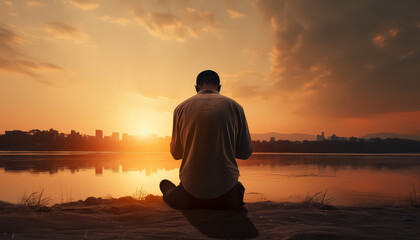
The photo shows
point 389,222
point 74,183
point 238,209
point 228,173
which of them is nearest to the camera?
point 389,222

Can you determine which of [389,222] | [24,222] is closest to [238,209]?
[389,222]

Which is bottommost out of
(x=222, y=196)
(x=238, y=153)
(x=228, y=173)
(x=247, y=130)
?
(x=222, y=196)

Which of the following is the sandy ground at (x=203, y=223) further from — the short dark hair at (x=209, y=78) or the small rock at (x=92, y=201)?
the short dark hair at (x=209, y=78)

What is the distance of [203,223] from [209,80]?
89.4 inches

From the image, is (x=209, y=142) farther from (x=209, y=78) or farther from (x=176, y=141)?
(x=209, y=78)

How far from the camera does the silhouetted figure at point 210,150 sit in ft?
12.3

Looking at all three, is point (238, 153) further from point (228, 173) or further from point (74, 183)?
point (74, 183)

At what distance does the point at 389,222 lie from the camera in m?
3.43

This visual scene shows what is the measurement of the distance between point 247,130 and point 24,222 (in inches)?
124

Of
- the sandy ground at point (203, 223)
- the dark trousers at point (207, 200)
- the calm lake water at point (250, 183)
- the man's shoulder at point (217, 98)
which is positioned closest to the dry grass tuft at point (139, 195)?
the calm lake water at point (250, 183)

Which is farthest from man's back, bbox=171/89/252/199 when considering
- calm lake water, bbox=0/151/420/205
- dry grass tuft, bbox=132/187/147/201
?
calm lake water, bbox=0/151/420/205

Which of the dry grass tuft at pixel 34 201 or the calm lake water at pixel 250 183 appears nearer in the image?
the dry grass tuft at pixel 34 201

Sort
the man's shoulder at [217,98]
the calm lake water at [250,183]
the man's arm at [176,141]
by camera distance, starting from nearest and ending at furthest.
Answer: the man's shoulder at [217,98] → the man's arm at [176,141] → the calm lake water at [250,183]

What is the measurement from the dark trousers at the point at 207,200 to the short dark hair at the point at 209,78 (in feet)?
5.54
